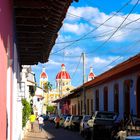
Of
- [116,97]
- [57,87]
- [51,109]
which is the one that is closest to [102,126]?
[116,97]

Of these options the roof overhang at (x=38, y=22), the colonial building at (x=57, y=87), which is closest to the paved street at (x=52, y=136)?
the roof overhang at (x=38, y=22)

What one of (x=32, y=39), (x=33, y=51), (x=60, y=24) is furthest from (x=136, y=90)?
(x=60, y=24)

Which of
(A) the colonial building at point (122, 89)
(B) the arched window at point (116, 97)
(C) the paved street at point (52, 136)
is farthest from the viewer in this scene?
(B) the arched window at point (116, 97)

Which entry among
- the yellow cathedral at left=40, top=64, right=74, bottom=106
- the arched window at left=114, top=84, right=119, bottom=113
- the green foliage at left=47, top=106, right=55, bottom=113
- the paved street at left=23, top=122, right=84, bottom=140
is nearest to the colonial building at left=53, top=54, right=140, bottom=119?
the arched window at left=114, top=84, right=119, bottom=113

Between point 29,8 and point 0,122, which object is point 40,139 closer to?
point 29,8

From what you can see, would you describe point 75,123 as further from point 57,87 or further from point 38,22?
point 57,87

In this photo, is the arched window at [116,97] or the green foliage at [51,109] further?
the green foliage at [51,109]

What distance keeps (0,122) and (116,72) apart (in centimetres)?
2537

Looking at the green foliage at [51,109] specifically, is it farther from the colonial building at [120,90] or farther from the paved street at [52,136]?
the paved street at [52,136]

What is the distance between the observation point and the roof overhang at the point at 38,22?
11052 millimetres

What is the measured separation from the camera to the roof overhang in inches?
435

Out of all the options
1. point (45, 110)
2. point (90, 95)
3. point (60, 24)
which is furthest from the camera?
point (45, 110)

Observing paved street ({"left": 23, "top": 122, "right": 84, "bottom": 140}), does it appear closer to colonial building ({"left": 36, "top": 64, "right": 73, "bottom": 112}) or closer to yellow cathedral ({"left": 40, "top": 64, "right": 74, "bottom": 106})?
yellow cathedral ({"left": 40, "top": 64, "right": 74, "bottom": 106})

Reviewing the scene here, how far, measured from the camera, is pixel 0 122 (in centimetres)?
864
